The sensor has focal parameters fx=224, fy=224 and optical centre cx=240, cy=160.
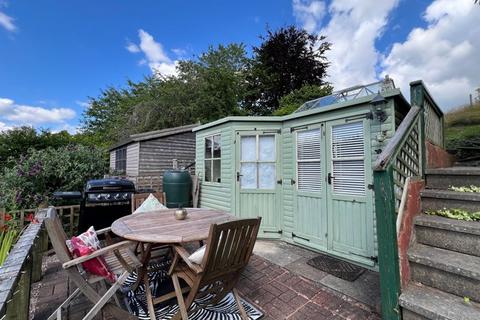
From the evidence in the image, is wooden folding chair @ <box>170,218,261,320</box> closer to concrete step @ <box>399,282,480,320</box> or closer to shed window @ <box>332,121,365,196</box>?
concrete step @ <box>399,282,480,320</box>

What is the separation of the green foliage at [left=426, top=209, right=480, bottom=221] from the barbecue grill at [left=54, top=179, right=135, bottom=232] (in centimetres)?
418

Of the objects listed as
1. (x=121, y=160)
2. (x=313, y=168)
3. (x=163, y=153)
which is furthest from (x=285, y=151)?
(x=121, y=160)

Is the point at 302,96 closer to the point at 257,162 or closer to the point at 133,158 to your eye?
the point at 257,162

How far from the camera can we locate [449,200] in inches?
80.7

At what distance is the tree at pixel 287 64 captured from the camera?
1301cm

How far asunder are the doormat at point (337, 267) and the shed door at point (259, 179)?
0.97m

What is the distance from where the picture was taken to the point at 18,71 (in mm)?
11289

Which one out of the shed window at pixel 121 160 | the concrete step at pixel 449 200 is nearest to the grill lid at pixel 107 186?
the concrete step at pixel 449 200

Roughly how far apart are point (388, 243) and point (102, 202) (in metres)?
3.90

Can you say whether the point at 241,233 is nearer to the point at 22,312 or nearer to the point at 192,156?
the point at 22,312

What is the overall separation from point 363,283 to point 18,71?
53.8 ft

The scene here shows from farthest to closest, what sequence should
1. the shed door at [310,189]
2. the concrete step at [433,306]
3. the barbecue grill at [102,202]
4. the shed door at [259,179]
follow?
the shed door at [259,179] < the barbecue grill at [102,202] < the shed door at [310,189] < the concrete step at [433,306]

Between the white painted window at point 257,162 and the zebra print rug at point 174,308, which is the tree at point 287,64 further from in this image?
the zebra print rug at point 174,308

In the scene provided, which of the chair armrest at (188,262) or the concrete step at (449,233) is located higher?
the concrete step at (449,233)
